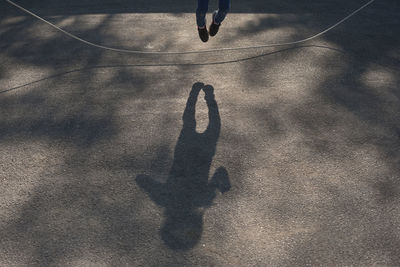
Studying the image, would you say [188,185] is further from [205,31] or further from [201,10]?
[205,31]

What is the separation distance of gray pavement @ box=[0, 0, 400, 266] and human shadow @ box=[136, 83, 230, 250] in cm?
1

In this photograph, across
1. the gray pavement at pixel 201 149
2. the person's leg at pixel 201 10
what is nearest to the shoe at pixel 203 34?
the person's leg at pixel 201 10

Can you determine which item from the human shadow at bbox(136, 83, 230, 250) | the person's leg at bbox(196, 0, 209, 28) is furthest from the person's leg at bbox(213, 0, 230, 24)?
the human shadow at bbox(136, 83, 230, 250)

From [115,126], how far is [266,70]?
89.9 inches

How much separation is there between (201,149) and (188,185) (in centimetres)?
58

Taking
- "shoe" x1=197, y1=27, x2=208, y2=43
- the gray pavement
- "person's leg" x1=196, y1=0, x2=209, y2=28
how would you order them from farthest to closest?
1. "shoe" x1=197, y1=27, x2=208, y2=43
2. "person's leg" x1=196, y1=0, x2=209, y2=28
3. the gray pavement

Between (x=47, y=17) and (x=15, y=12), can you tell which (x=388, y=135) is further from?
(x=15, y=12)

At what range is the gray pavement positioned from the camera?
3.46m

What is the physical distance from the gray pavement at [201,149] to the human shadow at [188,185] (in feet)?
0.05

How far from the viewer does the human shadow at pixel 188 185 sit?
11.7 feet

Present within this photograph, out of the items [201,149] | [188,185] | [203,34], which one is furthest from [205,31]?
[188,185]

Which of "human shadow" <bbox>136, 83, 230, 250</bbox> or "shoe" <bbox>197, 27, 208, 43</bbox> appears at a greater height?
"shoe" <bbox>197, 27, 208, 43</bbox>

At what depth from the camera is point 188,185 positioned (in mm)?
4035

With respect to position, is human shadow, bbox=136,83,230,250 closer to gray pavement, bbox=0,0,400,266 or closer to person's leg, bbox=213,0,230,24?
gray pavement, bbox=0,0,400,266
